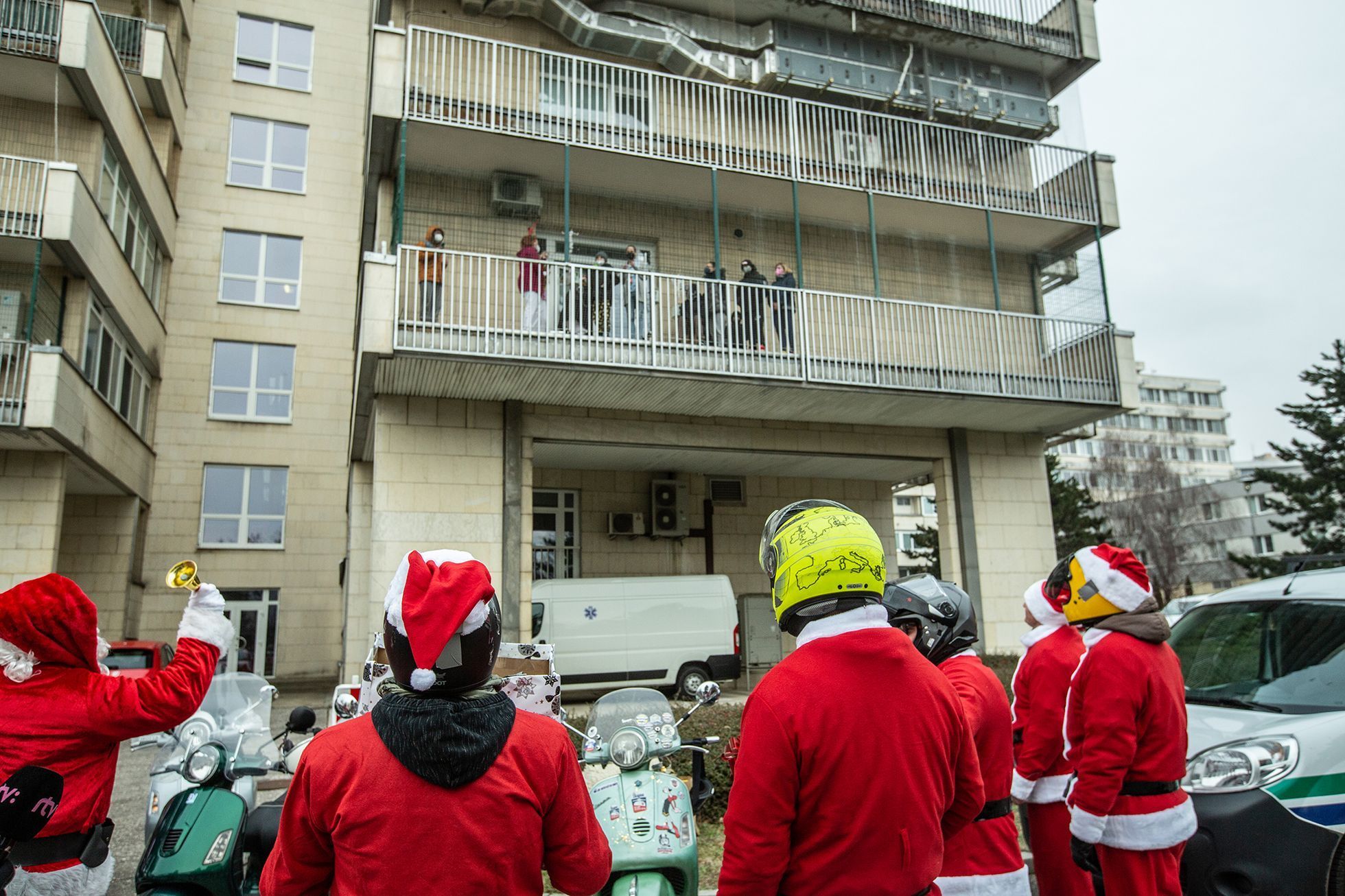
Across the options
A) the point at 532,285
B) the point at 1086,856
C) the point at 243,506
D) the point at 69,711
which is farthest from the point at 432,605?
the point at 243,506

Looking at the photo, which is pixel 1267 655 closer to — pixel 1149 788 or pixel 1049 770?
pixel 1049 770

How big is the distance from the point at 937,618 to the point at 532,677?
1654mm

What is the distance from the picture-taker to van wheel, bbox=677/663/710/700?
14297 millimetres

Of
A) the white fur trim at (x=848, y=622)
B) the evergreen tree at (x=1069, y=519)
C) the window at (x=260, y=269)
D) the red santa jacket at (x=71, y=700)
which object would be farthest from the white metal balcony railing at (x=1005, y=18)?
the evergreen tree at (x=1069, y=519)

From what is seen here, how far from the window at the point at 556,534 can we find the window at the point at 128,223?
1030 centimetres

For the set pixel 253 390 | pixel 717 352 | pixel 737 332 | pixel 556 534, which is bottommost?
pixel 556 534

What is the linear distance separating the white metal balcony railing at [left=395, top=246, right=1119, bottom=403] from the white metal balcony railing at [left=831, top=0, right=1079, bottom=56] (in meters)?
5.73

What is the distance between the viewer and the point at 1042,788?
4105 mm

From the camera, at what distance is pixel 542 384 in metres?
11.7

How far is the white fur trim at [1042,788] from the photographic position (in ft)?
13.3

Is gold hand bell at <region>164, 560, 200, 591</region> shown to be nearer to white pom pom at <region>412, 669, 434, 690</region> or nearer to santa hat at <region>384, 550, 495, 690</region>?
santa hat at <region>384, 550, 495, 690</region>

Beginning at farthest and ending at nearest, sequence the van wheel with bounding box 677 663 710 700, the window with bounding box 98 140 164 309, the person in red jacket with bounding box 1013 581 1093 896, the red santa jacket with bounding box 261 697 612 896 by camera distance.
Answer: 1. the window with bounding box 98 140 164 309
2. the van wheel with bounding box 677 663 710 700
3. the person in red jacket with bounding box 1013 581 1093 896
4. the red santa jacket with bounding box 261 697 612 896

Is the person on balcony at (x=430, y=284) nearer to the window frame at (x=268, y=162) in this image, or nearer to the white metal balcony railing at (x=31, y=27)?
the white metal balcony railing at (x=31, y=27)

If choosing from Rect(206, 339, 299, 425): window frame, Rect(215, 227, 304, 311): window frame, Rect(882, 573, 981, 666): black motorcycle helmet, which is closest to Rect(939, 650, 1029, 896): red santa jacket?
Rect(882, 573, 981, 666): black motorcycle helmet
